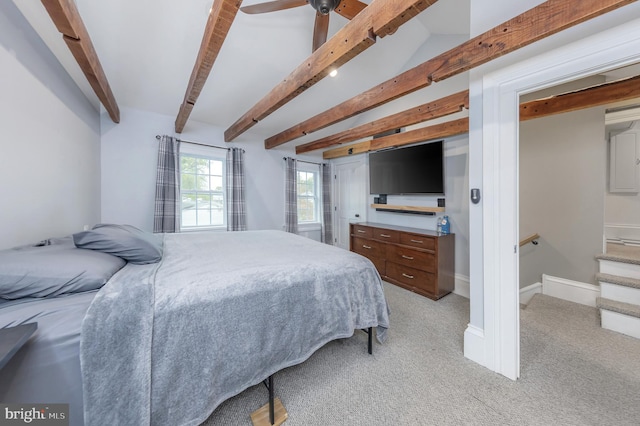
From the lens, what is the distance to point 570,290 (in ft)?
9.02

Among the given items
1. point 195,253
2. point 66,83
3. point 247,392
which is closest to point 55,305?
point 195,253

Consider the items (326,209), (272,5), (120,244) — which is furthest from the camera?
(326,209)

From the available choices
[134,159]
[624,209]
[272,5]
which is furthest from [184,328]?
[624,209]

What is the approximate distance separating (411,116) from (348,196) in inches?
91.5

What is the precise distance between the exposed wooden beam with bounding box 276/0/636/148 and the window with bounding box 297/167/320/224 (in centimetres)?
299

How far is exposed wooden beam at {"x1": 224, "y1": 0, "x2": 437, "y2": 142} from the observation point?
1.17 meters

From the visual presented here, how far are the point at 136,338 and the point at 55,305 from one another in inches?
14.5

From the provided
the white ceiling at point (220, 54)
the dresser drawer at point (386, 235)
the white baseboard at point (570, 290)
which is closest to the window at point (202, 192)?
the white ceiling at point (220, 54)

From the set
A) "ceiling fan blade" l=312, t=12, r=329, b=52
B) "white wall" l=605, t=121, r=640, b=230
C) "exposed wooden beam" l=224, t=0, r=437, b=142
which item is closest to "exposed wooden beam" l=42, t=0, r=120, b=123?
"exposed wooden beam" l=224, t=0, r=437, b=142

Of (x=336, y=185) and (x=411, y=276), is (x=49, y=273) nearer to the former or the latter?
(x=411, y=276)

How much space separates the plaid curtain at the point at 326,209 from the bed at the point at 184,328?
3449mm

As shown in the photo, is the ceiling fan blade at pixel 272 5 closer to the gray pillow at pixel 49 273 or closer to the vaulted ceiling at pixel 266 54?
the vaulted ceiling at pixel 266 54

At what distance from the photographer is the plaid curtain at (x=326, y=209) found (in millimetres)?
5148

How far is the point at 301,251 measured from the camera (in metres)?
1.91
